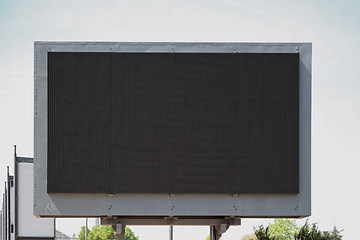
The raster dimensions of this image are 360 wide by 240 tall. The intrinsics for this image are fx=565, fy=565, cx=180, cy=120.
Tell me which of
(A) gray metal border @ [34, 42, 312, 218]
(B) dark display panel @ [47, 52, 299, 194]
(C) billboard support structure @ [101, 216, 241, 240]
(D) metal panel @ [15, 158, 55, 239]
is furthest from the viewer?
(D) metal panel @ [15, 158, 55, 239]

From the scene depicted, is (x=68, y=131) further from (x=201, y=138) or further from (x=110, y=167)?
(x=201, y=138)

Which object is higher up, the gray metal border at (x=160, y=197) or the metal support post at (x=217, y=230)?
the gray metal border at (x=160, y=197)

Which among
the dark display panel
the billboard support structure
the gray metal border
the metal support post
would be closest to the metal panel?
the billboard support structure

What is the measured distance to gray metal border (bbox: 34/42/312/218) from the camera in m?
11.9

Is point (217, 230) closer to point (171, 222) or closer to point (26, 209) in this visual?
point (171, 222)

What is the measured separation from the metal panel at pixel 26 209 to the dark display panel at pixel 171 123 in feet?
22.4

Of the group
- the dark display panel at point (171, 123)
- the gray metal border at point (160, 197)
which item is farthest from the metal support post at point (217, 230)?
the dark display panel at point (171, 123)

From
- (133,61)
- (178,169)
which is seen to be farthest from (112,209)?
(133,61)

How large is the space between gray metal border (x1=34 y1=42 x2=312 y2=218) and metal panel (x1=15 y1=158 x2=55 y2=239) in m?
6.55

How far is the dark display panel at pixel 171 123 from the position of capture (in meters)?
11.8

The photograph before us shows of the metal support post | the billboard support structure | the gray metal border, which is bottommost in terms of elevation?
the metal support post

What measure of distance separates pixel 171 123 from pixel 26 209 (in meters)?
8.76

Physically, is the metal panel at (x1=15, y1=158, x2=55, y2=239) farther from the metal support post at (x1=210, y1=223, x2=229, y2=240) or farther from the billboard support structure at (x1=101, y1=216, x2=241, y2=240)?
the metal support post at (x1=210, y1=223, x2=229, y2=240)

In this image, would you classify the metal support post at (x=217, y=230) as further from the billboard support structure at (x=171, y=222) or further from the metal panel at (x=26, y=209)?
the metal panel at (x=26, y=209)
